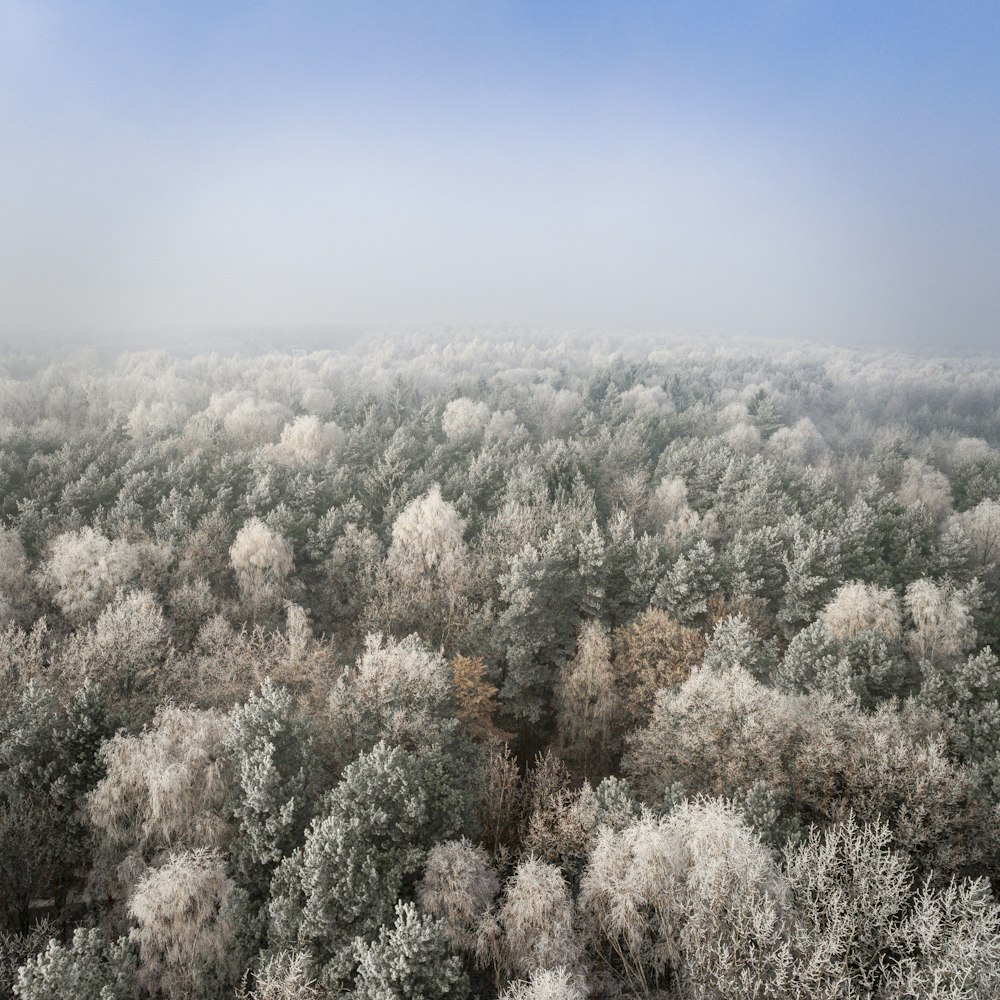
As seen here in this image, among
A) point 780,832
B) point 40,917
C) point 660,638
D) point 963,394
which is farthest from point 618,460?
point 963,394

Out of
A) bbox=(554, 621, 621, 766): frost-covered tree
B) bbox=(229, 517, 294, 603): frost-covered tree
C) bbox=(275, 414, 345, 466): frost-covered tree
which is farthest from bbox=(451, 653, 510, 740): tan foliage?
bbox=(275, 414, 345, 466): frost-covered tree

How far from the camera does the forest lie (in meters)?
16.8

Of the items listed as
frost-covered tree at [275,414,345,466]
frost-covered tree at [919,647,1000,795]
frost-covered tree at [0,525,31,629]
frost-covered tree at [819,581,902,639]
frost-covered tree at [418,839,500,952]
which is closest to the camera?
frost-covered tree at [418,839,500,952]

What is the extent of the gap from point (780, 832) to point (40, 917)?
1078 inches

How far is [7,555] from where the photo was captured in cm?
3516

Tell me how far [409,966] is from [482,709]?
55.9 ft

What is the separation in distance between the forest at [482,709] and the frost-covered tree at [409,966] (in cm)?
12

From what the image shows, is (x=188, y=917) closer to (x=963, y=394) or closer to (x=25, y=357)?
(x=25, y=357)

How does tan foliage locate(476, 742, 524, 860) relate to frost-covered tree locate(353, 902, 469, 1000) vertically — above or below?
below

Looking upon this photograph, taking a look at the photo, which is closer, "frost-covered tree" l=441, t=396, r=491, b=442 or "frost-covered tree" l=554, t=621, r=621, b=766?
"frost-covered tree" l=554, t=621, r=621, b=766

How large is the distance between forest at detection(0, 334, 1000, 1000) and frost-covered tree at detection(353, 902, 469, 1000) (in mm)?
116

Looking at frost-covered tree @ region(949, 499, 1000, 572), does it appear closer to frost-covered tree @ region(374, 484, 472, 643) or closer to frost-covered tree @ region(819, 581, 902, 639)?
frost-covered tree @ region(819, 581, 902, 639)

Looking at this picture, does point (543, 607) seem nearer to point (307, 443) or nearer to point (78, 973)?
point (78, 973)

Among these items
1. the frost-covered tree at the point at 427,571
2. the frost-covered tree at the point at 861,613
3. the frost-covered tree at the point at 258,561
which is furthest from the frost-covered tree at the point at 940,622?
the frost-covered tree at the point at 258,561
